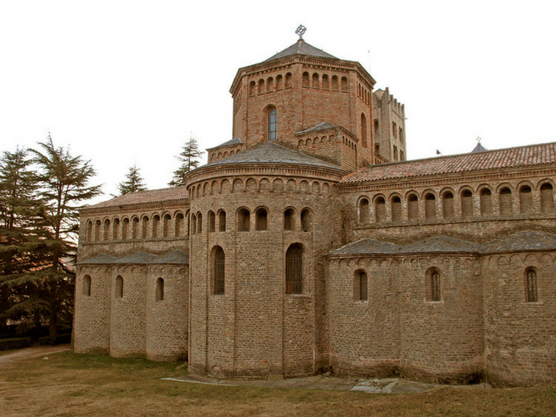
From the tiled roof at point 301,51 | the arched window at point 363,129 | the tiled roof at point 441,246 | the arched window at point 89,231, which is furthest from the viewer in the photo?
the arched window at point 89,231

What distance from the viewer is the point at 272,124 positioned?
26.6 metres

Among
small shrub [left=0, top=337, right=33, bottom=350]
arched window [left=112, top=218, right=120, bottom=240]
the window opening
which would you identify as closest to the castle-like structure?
the window opening

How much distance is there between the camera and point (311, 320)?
2012 cm

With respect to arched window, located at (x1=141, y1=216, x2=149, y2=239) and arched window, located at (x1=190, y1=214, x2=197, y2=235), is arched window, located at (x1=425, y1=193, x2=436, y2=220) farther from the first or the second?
arched window, located at (x1=141, y1=216, x2=149, y2=239)

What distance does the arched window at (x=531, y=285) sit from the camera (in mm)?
16453

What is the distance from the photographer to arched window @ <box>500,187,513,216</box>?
1861 cm

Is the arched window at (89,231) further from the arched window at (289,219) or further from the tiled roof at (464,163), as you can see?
the tiled roof at (464,163)

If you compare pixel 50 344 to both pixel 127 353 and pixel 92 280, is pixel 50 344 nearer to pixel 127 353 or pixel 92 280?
pixel 92 280

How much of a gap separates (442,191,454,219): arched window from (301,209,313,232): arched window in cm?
587

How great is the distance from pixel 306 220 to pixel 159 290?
979cm

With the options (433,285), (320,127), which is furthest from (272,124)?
(433,285)

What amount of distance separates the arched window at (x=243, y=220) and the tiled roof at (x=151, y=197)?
808cm

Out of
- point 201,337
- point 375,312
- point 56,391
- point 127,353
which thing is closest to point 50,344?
point 127,353

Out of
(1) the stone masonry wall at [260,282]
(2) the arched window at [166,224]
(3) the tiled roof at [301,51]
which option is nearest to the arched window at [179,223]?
(2) the arched window at [166,224]
